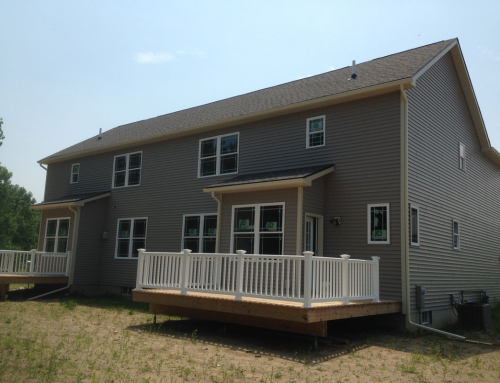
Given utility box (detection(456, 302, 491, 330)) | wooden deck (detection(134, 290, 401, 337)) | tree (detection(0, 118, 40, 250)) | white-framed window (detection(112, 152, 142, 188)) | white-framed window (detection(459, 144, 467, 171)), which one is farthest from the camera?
tree (detection(0, 118, 40, 250))

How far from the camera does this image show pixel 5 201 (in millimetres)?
49125

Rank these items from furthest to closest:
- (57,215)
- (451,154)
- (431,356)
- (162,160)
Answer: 1. (57,215)
2. (162,160)
3. (451,154)
4. (431,356)

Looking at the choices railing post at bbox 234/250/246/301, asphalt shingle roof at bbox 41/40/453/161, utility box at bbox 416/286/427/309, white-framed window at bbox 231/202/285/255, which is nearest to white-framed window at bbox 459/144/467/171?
asphalt shingle roof at bbox 41/40/453/161

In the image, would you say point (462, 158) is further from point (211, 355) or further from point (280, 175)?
point (211, 355)

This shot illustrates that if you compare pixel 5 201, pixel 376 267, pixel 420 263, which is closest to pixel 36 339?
pixel 376 267

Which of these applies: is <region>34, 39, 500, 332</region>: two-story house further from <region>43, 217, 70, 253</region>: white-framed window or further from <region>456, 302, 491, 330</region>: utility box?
<region>456, 302, 491, 330</region>: utility box

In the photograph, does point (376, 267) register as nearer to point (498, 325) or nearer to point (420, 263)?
point (420, 263)

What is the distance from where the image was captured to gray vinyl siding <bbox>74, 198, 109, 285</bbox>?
16781mm

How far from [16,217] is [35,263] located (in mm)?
45427

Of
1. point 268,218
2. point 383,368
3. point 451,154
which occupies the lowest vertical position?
point 383,368

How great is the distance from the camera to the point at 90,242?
17.2 meters

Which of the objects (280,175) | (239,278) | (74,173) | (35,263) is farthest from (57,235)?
(239,278)

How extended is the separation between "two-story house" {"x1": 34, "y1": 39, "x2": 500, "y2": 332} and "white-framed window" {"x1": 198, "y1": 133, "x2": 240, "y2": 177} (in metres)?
0.05

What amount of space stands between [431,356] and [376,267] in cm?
223
